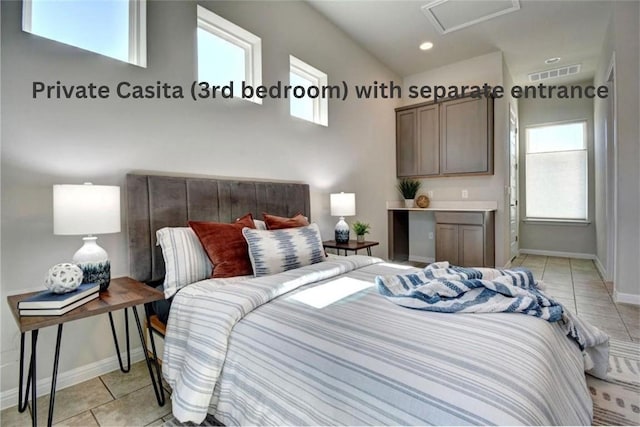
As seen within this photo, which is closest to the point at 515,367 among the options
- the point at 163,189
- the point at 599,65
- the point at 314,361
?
the point at 314,361

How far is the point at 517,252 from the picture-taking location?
18.4 ft

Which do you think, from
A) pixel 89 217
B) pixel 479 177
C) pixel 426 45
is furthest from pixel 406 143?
pixel 89 217

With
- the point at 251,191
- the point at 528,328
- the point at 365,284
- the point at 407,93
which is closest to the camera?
the point at 528,328

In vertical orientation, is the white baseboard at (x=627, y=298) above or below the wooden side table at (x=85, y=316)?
below

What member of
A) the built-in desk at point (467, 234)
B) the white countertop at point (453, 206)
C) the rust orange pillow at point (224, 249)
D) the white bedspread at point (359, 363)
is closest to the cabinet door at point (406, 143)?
the white countertop at point (453, 206)

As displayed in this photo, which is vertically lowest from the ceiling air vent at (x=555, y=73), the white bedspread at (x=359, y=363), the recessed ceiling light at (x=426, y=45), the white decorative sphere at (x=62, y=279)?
the white bedspread at (x=359, y=363)

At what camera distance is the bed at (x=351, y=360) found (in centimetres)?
81

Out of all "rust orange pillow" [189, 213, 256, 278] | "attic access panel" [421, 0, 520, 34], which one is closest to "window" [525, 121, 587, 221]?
"attic access panel" [421, 0, 520, 34]

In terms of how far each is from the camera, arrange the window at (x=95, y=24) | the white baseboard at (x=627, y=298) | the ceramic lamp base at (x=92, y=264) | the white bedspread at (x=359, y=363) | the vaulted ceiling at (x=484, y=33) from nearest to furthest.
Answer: the white bedspread at (x=359, y=363) < the ceramic lamp base at (x=92, y=264) < the window at (x=95, y=24) < the white baseboard at (x=627, y=298) < the vaulted ceiling at (x=484, y=33)

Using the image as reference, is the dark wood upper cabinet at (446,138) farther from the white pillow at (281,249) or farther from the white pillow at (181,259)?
the white pillow at (181,259)

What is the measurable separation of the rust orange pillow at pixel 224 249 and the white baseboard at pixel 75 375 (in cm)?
85

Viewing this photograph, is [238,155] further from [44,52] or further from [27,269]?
[27,269]

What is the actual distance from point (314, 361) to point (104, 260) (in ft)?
4.35

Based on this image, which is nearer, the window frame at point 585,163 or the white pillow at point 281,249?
the white pillow at point 281,249
